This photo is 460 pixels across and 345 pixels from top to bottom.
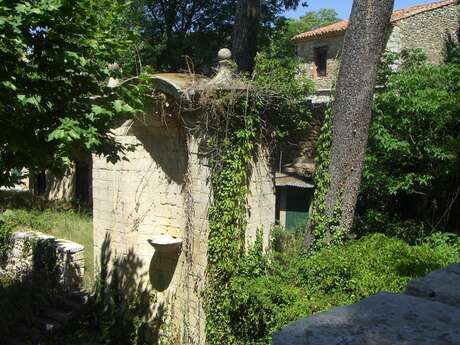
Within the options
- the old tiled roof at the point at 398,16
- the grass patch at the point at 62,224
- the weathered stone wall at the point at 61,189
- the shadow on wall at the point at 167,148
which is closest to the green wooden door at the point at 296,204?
the grass patch at the point at 62,224

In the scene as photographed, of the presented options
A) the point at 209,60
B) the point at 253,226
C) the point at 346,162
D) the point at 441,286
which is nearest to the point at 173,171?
the point at 253,226

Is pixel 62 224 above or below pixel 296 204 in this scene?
below

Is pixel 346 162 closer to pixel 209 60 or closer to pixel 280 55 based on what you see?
pixel 209 60

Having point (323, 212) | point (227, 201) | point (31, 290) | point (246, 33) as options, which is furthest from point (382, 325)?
point (246, 33)

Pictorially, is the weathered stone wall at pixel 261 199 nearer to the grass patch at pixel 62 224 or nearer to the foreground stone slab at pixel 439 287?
the foreground stone slab at pixel 439 287

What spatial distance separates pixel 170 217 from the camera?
7.37m

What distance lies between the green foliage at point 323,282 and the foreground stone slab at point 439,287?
2.63 m

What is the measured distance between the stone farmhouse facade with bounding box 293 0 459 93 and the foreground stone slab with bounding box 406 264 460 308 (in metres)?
17.0

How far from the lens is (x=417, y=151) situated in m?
7.48

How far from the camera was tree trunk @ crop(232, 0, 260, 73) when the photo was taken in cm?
1061

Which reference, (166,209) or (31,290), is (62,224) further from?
(166,209)

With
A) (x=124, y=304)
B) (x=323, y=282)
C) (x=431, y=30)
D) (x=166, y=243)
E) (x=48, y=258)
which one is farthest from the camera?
(x=431, y=30)

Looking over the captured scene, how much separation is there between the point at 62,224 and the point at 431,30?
56.2 feet

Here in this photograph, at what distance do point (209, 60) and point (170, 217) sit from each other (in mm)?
10605
